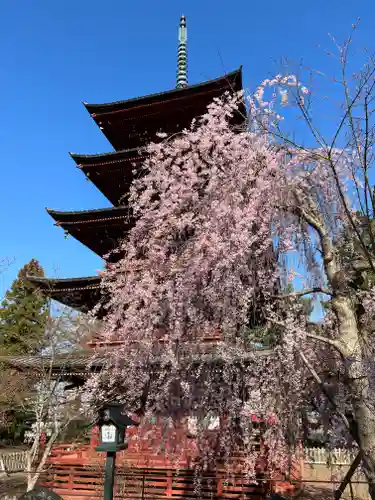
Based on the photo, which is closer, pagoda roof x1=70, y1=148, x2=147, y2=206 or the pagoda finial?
pagoda roof x1=70, y1=148, x2=147, y2=206

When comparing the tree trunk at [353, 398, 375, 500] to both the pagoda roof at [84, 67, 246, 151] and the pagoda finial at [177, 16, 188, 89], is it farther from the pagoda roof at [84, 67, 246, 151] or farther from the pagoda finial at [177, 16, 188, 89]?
the pagoda finial at [177, 16, 188, 89]

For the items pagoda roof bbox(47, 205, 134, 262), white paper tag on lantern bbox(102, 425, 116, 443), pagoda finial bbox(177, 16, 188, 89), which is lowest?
white paper tag on lantern bbox(102, 425, 116, 443)

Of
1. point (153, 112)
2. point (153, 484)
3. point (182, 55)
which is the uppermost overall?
point (182, 55)

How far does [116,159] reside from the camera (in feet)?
39.8

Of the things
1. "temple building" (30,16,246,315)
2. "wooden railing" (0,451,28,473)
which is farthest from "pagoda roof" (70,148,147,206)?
"wooden railing" (0,451,28,473)

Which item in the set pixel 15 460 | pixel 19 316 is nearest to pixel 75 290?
pixel 15 460

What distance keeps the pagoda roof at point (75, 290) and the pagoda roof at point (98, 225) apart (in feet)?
3.62

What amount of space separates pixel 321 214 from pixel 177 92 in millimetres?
7320

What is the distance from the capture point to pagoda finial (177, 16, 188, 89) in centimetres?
1770

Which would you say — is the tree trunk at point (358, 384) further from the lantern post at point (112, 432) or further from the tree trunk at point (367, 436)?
the lantern post at point (112, 432)

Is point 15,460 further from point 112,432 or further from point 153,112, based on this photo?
point 153,112

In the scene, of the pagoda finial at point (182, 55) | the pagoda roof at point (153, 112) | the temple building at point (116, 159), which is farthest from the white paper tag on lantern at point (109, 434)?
the pagoda finial at point (182, 55)

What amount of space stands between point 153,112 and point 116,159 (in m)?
2.07

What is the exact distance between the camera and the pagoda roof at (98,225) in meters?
11.1
